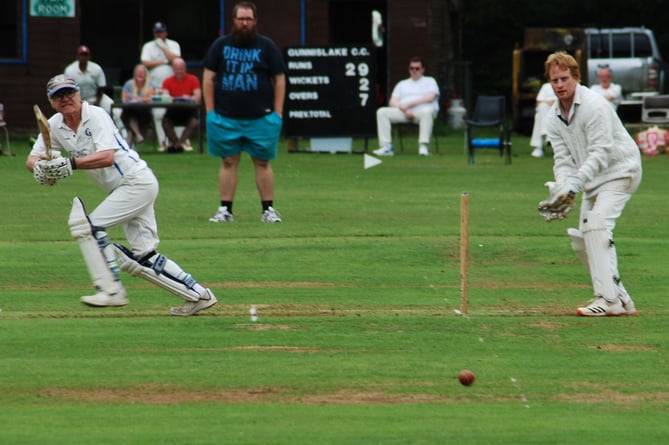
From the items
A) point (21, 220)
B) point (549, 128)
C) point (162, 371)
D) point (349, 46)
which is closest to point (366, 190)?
point (21, 220)

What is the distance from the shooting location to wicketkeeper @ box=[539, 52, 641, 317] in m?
9.95

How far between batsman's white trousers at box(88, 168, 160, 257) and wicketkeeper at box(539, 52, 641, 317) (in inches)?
103

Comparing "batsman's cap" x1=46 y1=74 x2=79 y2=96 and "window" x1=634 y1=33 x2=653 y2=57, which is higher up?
"window" x1=634 y1=33 x2=653 y2=57

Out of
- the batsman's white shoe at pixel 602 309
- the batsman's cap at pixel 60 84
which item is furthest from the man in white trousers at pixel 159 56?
the batsman's white shoe at pixel 602 309

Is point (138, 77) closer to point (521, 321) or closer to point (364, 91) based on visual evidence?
point (364, 91)

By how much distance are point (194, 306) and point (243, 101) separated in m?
5.64

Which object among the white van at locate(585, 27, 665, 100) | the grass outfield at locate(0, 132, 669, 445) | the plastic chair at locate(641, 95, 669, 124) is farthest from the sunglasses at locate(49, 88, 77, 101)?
the white van at locate(585, 27, 665, 100)

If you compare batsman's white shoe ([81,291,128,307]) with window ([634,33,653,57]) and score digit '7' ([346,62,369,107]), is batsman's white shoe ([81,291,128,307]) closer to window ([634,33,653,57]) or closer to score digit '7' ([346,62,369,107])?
score digit '7' ([346,62,369,107])

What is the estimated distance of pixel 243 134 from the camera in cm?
1552

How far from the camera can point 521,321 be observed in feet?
33.1

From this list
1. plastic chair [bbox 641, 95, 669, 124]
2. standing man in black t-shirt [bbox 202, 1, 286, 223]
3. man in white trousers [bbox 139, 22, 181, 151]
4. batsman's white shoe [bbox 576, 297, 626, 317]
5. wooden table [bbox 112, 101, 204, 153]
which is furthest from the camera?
man in white trousers [bbox 139, 22, 181, 151]

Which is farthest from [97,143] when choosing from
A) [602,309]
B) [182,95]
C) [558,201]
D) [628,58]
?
[628,58]

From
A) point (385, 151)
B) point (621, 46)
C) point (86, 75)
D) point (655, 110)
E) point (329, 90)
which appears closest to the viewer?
point (329, 90)

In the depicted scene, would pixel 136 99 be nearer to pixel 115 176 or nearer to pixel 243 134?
pixel 243 134
